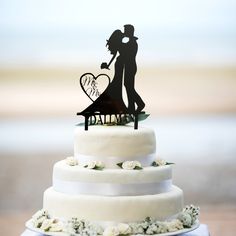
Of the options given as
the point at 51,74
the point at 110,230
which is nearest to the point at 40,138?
the point at 51,74

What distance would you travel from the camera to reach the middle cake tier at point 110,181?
317 centimetres

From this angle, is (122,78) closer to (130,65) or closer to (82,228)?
(130,65)

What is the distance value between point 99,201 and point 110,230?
0.20m

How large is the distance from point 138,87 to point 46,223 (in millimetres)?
3008

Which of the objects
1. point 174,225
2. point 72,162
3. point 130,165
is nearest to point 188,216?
point 174,225

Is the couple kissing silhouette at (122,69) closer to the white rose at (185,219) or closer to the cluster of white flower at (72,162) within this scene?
the cluster of white flower at (72,162)

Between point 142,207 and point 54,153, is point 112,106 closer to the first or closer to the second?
point 142,207

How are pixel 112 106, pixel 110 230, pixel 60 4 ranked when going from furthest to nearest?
pixel 60 4 < pixel 112 106 < pixel 110 230

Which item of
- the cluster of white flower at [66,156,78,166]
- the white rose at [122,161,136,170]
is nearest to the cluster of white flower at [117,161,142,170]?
the white rose at [122,161,136,170]

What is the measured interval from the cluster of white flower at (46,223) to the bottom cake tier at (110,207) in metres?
0.05

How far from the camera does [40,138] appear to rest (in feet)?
19.7

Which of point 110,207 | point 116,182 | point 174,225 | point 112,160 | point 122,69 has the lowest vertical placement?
point 174,225

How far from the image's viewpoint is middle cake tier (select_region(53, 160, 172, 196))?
317 cm

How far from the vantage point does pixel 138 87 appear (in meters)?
5.96
